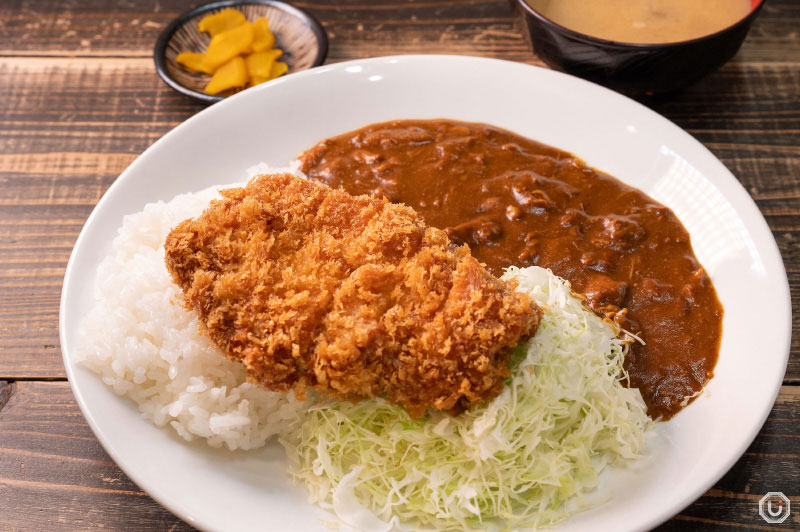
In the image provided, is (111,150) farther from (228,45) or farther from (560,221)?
(560,221)

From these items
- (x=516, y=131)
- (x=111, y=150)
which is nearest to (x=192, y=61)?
(x=111, y=150)

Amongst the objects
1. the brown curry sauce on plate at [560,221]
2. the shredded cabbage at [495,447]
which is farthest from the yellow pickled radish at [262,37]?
the shredded cabbage at [495,447]

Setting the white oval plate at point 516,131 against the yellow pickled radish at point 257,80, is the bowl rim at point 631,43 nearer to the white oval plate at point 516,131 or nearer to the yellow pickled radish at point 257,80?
the white oval plate at point 516,131

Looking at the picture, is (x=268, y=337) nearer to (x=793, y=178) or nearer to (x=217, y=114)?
(x=217, y=114)

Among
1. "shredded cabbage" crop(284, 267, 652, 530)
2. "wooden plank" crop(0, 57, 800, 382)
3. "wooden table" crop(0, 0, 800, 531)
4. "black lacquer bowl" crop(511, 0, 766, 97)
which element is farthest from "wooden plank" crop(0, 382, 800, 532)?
"black lacquer bowl" crop(511, 0, 766, 97)

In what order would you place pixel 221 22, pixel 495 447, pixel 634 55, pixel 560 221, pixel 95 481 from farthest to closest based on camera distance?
pixel 221 22 → pixel 634 55 → pixel 560 221 → pixel 95 481 → pixel 495 447

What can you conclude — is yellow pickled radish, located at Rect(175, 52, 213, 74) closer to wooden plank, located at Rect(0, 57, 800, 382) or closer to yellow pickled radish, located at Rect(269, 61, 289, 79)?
wooden plank, located at Rect(0, 57, 800, 382)
